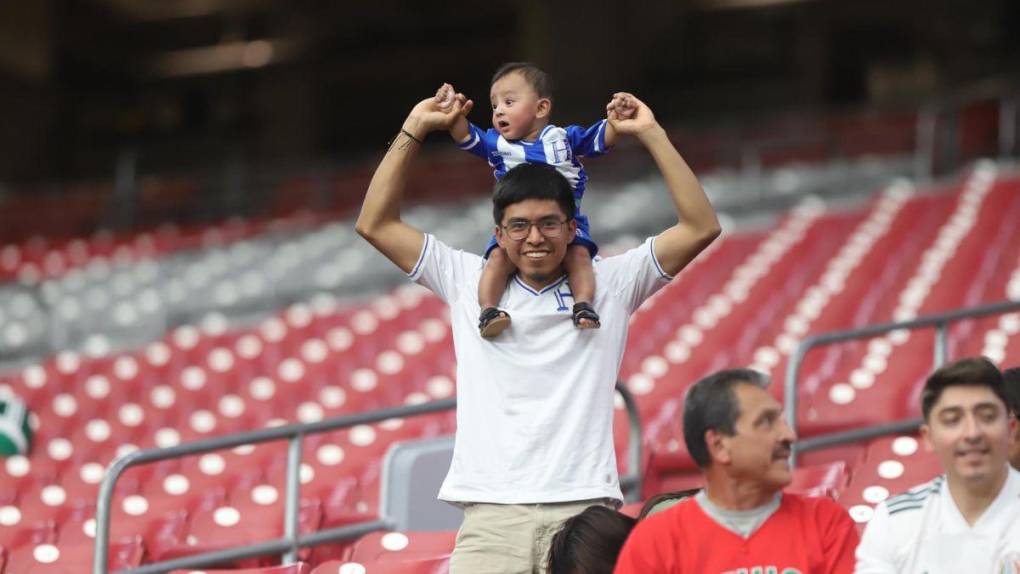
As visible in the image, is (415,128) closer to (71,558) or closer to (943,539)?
(943,539)

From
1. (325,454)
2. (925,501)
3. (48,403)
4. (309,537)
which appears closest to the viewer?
(925,501)

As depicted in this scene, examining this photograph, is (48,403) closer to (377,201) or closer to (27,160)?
(377,201)

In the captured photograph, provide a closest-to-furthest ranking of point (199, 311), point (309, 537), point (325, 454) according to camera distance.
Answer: point (309, 537)
point (325, 454)
point (199, 311)

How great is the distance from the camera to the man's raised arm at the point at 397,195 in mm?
3422

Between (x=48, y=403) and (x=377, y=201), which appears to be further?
(x=48, y=403)

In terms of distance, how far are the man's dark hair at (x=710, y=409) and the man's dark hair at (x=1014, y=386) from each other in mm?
575

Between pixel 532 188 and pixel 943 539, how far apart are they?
1082mm

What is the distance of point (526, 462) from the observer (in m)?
3.17

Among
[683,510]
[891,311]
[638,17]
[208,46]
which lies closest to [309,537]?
[683,510]

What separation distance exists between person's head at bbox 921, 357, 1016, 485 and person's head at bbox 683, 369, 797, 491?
0.26 meters

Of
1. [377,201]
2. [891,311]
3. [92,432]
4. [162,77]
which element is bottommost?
[92,432]

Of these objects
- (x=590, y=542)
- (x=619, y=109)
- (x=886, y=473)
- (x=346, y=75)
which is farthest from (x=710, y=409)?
(x=346, y=75)

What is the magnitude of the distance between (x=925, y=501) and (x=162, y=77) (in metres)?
20.5

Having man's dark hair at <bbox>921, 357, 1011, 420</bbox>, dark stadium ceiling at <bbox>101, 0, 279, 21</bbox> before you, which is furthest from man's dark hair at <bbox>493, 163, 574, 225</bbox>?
dark stadium ceiling at <bbox>101, 0, 279, 21</bbox>
